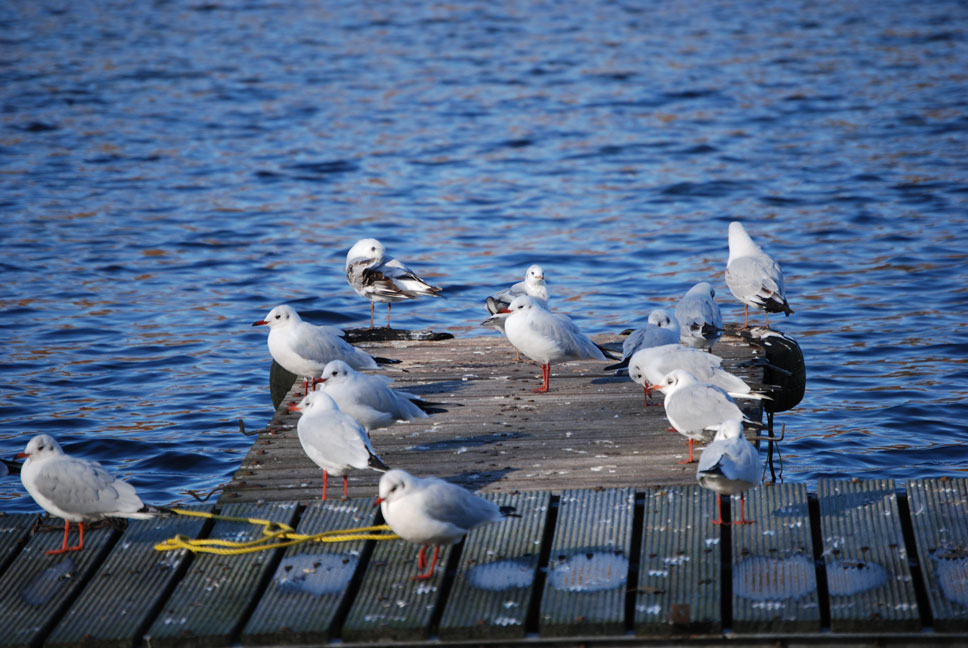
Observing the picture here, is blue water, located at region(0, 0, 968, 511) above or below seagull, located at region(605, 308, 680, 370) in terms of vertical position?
below

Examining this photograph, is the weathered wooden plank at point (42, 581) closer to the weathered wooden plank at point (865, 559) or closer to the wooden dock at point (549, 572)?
the wooden dock at point (549, 572)

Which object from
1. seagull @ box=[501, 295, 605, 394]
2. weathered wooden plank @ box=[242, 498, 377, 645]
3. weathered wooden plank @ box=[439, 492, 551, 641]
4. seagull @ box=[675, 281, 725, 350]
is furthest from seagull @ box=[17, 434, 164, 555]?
seagull @ box=[675, 281, 725, 350]

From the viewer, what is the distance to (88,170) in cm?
1994

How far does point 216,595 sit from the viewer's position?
5.46 meters

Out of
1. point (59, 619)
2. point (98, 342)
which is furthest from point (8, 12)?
point (59, 619)

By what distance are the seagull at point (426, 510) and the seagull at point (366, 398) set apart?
1519mm

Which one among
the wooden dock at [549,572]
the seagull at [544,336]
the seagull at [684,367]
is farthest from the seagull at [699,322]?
the wooden dock at [549,572]

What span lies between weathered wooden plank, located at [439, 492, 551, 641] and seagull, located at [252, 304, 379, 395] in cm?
228

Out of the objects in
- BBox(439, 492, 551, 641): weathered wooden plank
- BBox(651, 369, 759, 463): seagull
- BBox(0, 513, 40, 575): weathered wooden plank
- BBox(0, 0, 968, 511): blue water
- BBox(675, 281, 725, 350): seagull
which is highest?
BBox(651, 369, 759, 463): seagull

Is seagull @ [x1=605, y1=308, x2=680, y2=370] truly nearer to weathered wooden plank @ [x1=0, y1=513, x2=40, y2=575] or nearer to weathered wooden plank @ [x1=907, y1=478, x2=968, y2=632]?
weathered wooden plank @ [x1=907, y1=478, x2=968, y2=632]

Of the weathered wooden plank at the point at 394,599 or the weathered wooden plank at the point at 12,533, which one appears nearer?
the weathered wooden plank at the point at 394,599

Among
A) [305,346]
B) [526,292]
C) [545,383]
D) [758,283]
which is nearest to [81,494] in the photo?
[305,346]

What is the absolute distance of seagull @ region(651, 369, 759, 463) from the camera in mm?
6609

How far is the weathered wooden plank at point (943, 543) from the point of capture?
16.4 ft
